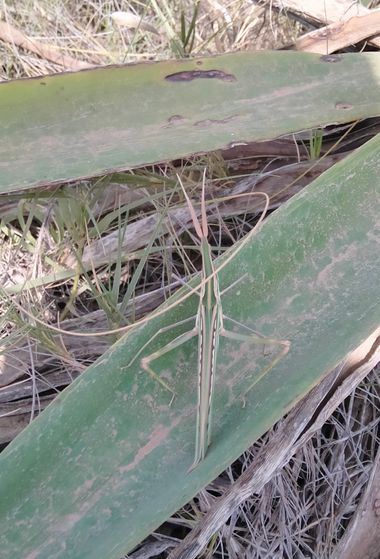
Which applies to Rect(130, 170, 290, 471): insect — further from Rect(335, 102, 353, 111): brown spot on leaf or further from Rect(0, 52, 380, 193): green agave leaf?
Rect(335, 102, 353, 111): brown spot on leaf

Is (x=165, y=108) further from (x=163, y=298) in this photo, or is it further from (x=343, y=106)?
(x=163, y=298)

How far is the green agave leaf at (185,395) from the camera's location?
0.64m

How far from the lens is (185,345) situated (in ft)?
2.46

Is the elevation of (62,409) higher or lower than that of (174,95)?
lower

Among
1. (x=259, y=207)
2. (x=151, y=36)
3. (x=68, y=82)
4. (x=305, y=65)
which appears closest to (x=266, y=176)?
(x=259, y=207)

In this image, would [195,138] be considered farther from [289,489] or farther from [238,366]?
[289,489]

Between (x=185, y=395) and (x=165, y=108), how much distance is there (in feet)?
1.33

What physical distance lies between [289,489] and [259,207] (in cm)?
52

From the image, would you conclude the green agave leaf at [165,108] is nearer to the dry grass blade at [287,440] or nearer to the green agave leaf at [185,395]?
the green agave leaf at [185,395]

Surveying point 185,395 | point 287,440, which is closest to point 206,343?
point 185,395

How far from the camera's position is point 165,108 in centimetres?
88

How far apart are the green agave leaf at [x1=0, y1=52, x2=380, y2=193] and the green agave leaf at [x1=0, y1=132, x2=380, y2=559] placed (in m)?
0.13

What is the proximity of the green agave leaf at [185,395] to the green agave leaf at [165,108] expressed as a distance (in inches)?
5.0

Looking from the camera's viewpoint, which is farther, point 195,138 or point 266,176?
point 266,176
